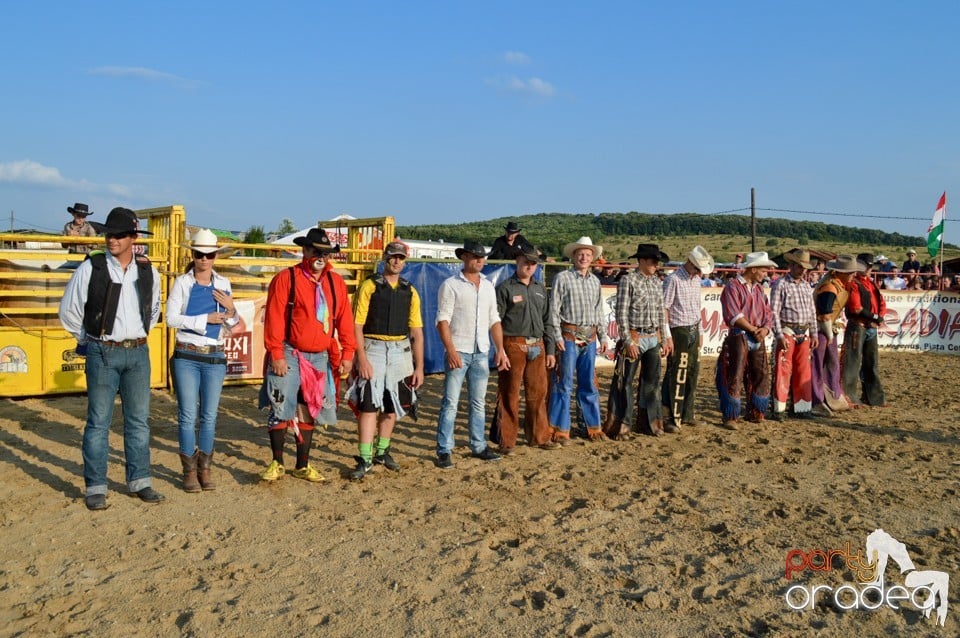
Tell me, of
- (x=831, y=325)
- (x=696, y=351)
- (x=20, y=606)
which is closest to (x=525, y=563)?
(x=20, y=606)

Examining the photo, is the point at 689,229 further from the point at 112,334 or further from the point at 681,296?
the point at 112,334

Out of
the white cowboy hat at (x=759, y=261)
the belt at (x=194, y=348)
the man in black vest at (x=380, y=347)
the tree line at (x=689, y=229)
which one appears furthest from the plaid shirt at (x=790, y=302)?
the tree line at (x=689, y=229)

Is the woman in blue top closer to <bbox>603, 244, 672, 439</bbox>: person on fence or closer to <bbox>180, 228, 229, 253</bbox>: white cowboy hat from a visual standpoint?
<bbox>180, 228, 229, 253</bbox>: white cowboy hat

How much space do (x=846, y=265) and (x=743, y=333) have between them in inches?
77.1

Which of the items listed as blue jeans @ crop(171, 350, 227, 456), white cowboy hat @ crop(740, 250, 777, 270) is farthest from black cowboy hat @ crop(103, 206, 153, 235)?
white cowboy hat @ crop(740, 250, 777, 270)

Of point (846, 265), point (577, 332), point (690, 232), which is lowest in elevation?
point (577, 332)

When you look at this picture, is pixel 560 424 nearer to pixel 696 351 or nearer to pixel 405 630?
pixel 696 351

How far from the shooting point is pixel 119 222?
5637mm

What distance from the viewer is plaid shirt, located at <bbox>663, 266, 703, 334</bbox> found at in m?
8.71

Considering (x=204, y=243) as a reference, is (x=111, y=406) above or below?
below

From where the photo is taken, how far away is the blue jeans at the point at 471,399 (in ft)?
22.9

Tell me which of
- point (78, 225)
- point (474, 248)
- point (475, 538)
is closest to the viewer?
point (475, 538)

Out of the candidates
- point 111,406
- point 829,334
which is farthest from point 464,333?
point 829,334

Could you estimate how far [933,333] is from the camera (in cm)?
1809
